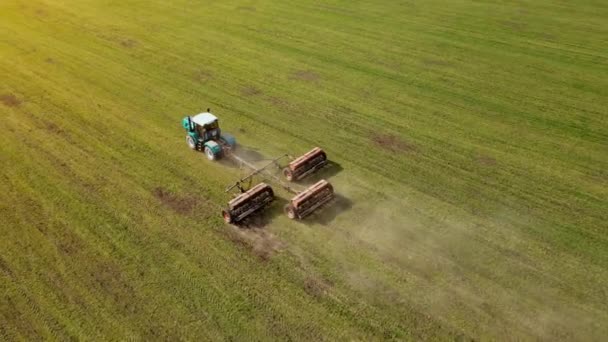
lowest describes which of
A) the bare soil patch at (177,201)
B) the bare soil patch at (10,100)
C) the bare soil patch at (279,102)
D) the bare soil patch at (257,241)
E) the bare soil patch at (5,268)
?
the bare soil patch at (5,268)

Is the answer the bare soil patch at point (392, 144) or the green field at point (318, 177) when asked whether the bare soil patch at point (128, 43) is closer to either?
the green field at point (318, 177)

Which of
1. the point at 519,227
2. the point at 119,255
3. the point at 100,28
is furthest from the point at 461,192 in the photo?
the point at 100,28

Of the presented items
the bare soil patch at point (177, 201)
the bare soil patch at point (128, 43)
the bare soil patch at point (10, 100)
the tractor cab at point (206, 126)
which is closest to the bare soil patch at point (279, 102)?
the tractor cab at point (206, 126)

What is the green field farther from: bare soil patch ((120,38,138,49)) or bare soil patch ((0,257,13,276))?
bare soil patch ((120,38,138,49))

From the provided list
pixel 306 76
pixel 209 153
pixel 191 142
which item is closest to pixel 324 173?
pixel 209 153

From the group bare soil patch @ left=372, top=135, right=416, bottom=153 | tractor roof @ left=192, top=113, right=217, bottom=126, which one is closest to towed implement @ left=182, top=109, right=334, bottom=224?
tractor roof @ left=192, top=113, right=217, bottom=126

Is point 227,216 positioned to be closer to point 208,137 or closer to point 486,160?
point 208,137
